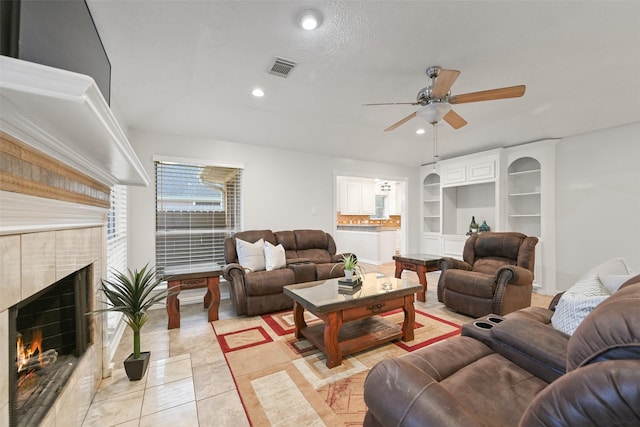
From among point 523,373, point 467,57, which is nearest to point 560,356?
point 523,373

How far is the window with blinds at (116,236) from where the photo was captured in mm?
2596

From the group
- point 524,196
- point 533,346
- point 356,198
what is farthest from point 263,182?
point 524,196

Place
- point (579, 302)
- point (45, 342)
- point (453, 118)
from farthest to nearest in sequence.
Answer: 1. point (453, 118)
2. point (45, 342)
3. point (579, 302)

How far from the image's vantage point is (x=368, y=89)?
9.95 feet

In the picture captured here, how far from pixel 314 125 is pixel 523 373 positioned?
3.65 m

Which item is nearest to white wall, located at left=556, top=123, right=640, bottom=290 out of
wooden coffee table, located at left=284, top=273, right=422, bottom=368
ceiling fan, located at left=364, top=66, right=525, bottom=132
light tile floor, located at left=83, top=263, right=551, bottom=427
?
ceiling fan, located at left=364, top=66, right=525, bottom=132

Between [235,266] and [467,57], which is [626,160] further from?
[235,266]

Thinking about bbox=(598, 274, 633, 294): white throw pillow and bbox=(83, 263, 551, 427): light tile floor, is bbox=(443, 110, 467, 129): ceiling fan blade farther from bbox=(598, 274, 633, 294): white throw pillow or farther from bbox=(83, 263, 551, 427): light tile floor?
bbox=(83, 263, 551, 427): light tile floor

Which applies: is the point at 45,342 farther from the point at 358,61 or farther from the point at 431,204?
the point at 431,204

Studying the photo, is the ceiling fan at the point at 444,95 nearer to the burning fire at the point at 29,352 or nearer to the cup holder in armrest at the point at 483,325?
the cup holder in armrest at the point at 483,325

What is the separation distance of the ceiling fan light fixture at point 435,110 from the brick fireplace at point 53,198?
2428 mm

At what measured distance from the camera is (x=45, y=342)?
1.50 metres

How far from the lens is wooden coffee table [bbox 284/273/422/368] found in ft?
7.22

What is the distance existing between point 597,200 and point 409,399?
4797 millimetres
